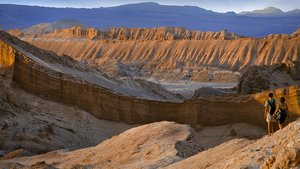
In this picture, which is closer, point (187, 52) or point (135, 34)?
point (187, 52)

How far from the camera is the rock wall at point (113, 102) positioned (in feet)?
52.0

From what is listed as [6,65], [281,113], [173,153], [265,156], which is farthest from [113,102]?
[265,156]

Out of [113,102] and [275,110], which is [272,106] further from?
[113,102]

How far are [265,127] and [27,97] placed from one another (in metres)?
7.02

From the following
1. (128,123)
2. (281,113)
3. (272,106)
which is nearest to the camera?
(281,113)

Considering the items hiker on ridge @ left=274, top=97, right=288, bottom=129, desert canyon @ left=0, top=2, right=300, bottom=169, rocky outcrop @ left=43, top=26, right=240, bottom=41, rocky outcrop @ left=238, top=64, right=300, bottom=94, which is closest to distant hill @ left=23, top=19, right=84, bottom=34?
rocky outcrop @ left=43, top=26, right=240, bottom=41

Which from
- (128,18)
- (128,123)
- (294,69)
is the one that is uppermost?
(294,69)

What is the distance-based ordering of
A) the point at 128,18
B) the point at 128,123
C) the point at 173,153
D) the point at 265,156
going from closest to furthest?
1. the point at 265,156
2. the point at 173,153
3. the point at 128,123
4. the point at 128,18

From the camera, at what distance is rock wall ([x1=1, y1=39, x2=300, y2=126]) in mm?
15844

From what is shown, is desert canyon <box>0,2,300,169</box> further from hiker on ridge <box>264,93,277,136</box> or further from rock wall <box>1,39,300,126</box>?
hiker on ridge <box>264,93,277,136</box>

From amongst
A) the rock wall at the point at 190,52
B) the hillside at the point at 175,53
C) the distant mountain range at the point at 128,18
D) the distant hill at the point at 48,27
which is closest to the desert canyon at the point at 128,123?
the hillside at the point at 175,53

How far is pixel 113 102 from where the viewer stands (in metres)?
17.7

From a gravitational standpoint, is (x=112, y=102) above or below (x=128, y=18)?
above

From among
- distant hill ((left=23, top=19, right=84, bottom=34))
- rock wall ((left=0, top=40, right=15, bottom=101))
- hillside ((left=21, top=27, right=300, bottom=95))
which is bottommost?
distant hill ((left=23, top=19, right=84, bottom=34))
